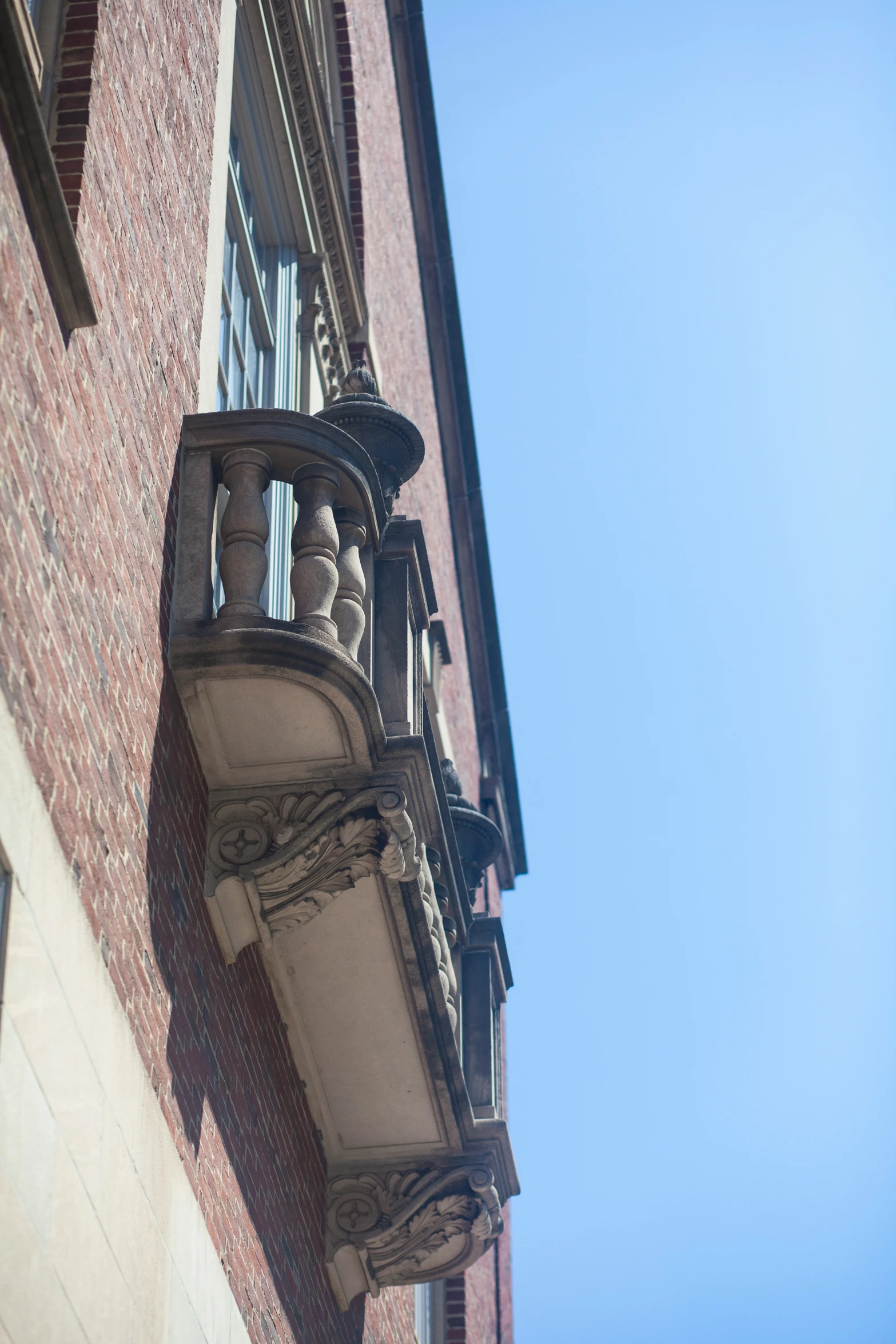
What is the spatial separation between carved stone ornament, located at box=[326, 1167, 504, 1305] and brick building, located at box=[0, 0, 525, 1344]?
0.02 metres

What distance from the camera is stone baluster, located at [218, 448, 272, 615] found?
7137 millimetres

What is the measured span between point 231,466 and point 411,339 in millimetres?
10679

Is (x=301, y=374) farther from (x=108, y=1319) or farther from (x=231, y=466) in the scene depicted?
(x=108, y=1319)

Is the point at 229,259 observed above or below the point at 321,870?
above

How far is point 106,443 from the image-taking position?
6.40 meters

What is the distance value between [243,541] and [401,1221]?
3.97 meters

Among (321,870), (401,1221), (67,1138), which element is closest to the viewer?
(67,1138)

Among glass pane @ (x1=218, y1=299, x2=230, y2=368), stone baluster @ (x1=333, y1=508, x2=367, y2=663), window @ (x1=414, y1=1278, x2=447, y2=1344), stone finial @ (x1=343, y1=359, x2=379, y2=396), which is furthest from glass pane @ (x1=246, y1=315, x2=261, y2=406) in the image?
window @ (x1=414, y1=1278, x2=447, y2=1344)

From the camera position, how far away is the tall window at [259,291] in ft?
32.0

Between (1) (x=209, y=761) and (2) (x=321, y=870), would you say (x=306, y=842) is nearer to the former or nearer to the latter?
(2) (x=321, y=870)

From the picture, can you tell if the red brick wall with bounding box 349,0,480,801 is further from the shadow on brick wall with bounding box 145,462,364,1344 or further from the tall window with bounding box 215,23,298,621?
the shadow on brick wall with bounding box 145,462,364,1344

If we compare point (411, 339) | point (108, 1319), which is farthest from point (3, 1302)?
point (411, 339)

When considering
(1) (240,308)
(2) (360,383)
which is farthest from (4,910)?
(1) (240,308)

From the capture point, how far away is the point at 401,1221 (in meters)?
9.14
